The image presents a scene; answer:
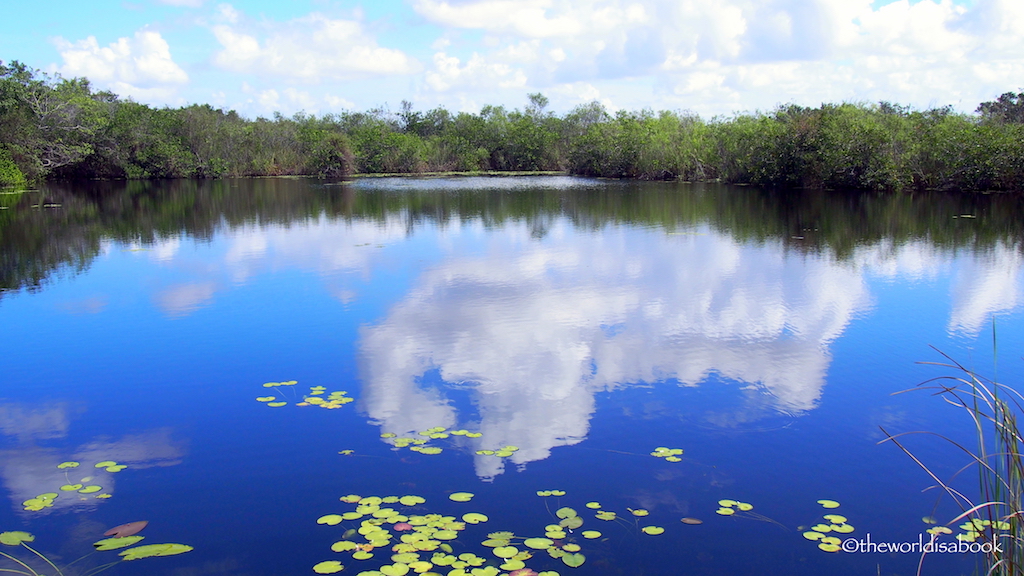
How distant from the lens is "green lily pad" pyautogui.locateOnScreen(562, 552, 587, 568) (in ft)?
13.1

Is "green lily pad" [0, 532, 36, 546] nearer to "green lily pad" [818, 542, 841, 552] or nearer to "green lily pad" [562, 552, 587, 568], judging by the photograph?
"green lily pad" [562, 552, 587, 568]

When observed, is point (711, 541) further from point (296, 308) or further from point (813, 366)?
point (296, 308)

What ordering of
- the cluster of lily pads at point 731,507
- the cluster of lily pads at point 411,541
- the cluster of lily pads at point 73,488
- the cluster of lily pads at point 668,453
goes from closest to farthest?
the cluster of lily pads at point 411,541, the cluster of lily pads at point 731,507, the cluster of lily pads at point 73,488, the cluster of lily pads at point 668,453

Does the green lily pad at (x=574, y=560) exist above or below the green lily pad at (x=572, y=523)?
below

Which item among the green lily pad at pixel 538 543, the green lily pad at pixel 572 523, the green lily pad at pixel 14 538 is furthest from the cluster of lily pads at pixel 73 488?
the green lily pad at pixel 572 523

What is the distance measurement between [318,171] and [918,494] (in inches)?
2222

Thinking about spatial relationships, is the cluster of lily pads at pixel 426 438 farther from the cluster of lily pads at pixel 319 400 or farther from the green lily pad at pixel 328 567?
the green lily pad at pixel 328 567

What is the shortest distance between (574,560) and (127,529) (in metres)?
2.68

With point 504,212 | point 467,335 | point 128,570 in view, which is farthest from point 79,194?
point 128,570

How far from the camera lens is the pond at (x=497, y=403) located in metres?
4.36

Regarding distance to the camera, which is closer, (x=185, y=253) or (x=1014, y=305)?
(x=1014, y=305)

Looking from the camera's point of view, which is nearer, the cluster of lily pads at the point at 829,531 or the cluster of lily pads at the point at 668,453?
the cluster of lily pads at the point at 829,531

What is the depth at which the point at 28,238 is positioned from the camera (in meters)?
17.6

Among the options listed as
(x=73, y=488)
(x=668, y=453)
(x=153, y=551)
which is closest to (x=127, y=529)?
(x=153, y=551)
